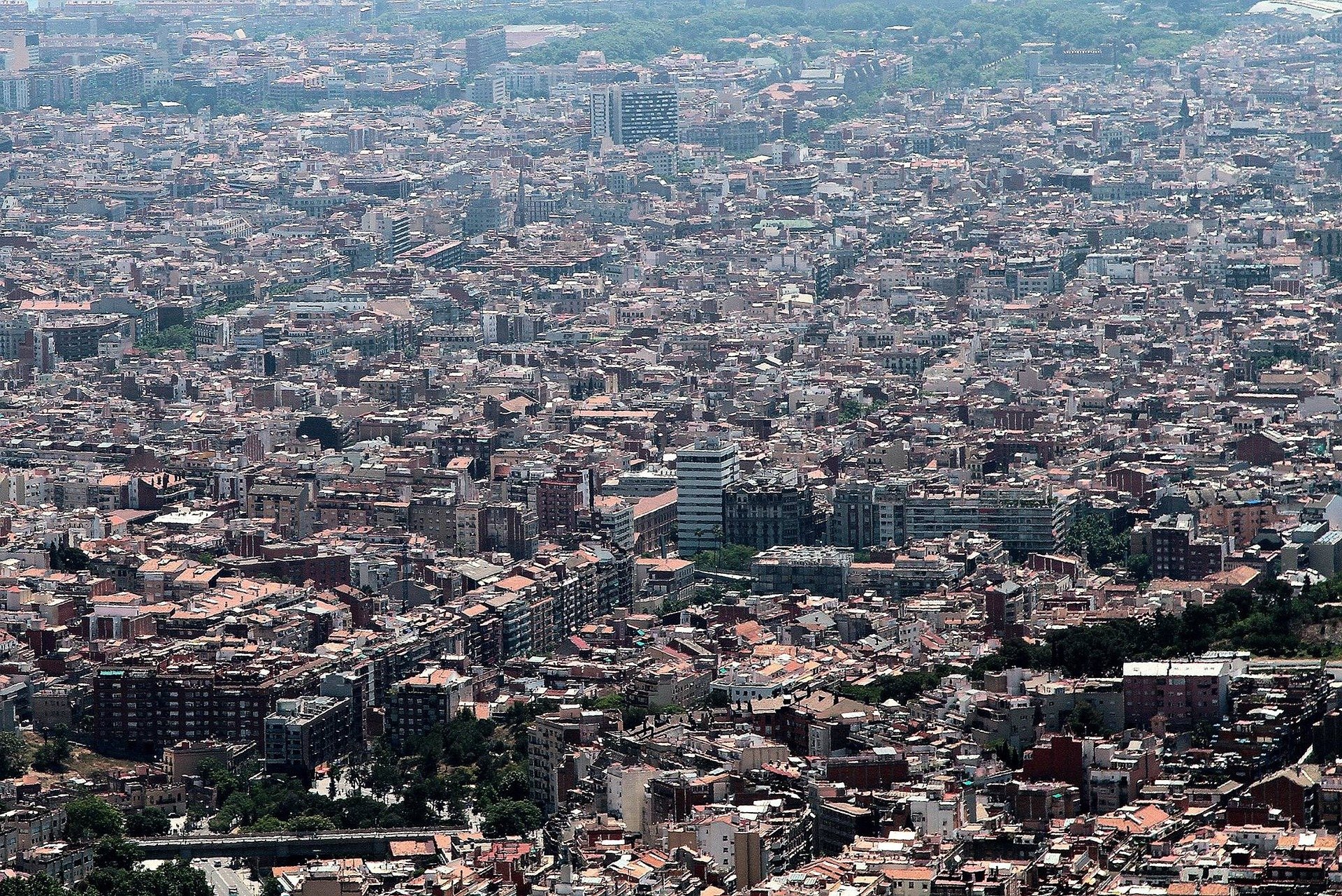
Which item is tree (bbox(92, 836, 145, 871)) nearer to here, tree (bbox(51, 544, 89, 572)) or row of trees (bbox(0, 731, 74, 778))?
row of trees (bbox(0, 731, 74, 778))

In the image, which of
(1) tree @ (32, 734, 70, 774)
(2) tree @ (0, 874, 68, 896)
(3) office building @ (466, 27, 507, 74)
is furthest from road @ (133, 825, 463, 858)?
(3) office building @ (466, 27, 507, 74)

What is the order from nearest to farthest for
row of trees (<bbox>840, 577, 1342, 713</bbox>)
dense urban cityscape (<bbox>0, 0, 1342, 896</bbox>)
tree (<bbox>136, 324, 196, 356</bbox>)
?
1. dense urban cityscape (<bbox>0, 0, 1342, 896</bbox>)
2. row of trees (<bbox>840, 577, 1342, 713</bbox>)
3. tree (<bbox>136, 324, 196, 356</bbox>)

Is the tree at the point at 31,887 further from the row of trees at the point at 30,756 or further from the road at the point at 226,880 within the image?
the row of trees at the point at 30,756

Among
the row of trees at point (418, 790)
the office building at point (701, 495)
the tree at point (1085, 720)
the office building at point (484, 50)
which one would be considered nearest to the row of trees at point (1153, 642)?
the tree at point (1085, 720)

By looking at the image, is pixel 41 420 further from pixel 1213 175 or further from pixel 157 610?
pixel 1213 175

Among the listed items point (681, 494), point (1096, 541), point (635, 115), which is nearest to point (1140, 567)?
point (1096, 541)
